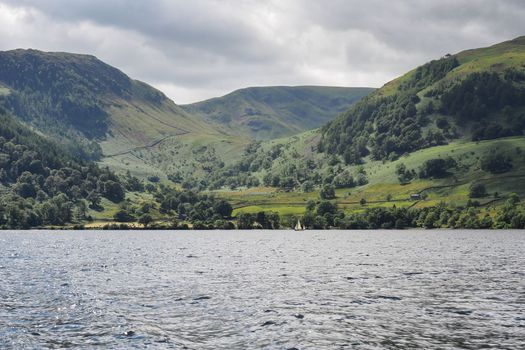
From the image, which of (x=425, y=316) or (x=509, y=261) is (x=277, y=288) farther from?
(x=509, y=261)

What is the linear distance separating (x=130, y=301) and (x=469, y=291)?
38404mm

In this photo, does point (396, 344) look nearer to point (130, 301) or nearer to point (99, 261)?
point (130, 301)

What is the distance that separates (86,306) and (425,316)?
32634mm

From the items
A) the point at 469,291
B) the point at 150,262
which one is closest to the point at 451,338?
the point at 469,291

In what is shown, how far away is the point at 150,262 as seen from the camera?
11431 cm

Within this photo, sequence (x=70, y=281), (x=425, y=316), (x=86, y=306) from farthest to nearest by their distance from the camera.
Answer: (x=70, y=281) → (x=86, y=306) → (x=425, y=316)

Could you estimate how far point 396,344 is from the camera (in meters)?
41.0

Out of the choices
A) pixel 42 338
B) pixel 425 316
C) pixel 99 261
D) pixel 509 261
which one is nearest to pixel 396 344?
pixel 425 316

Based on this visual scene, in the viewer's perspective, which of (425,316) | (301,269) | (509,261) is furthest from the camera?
(509,261)

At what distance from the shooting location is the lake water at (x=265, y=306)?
42781 millimetres

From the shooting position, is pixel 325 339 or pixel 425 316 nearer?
pixel 325 339

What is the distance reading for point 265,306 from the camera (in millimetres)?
58031

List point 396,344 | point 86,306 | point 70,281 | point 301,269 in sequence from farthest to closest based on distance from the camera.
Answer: point 301,269 → point 70,281 → point 86,306 → point 396,344

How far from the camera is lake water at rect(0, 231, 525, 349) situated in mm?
42781
